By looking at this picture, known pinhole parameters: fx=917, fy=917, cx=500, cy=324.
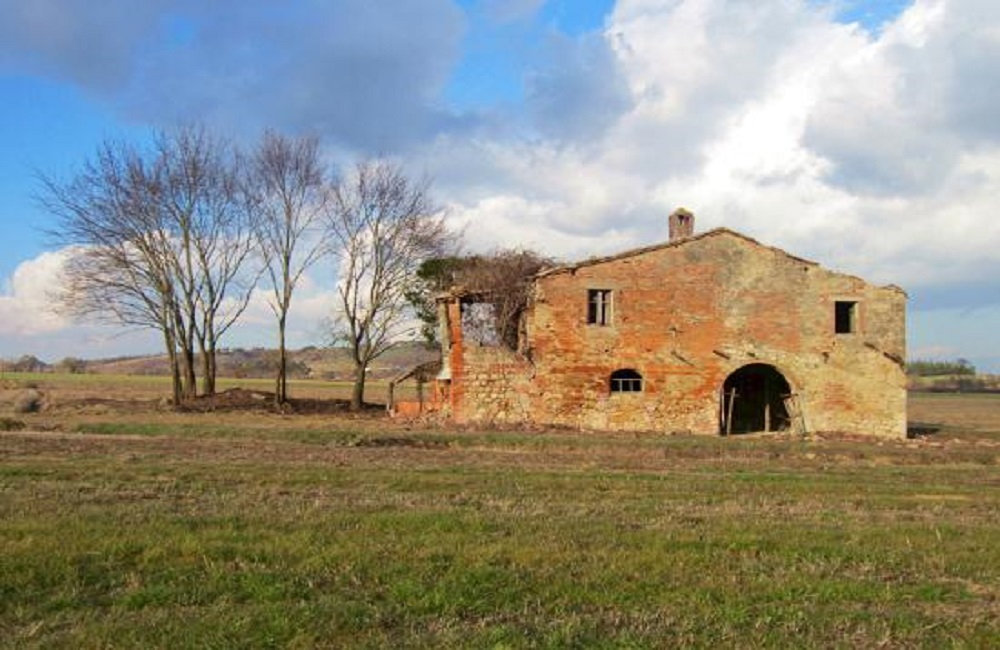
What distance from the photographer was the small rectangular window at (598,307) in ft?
103

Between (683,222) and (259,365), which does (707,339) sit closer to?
(683,222)

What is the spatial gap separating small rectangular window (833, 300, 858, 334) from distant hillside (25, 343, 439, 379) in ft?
215

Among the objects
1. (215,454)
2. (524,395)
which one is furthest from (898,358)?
(215,454)

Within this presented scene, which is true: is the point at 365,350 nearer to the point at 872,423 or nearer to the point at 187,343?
the point at 187,343

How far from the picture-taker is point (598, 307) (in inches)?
1233

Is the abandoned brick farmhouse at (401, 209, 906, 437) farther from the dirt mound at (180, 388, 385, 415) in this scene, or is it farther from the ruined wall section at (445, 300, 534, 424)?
the dirt mound at (180, 388, 385, 415)

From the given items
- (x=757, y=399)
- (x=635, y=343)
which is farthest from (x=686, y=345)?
(x=757, y=399)

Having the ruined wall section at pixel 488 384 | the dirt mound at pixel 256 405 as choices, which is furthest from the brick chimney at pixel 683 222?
the dirt mound at pixel 256 405

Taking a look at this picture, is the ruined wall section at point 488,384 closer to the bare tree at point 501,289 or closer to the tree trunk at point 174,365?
the bare tree at point 501,289

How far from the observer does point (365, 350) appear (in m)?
41.8

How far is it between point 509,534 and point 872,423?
2598cm

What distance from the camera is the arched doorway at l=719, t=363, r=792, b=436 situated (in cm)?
3516

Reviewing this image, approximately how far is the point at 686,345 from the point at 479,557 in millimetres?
24094

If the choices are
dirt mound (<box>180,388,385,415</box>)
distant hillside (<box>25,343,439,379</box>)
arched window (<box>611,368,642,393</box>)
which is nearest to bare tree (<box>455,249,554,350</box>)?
arched window (<box>611,368,642,393</box>)
